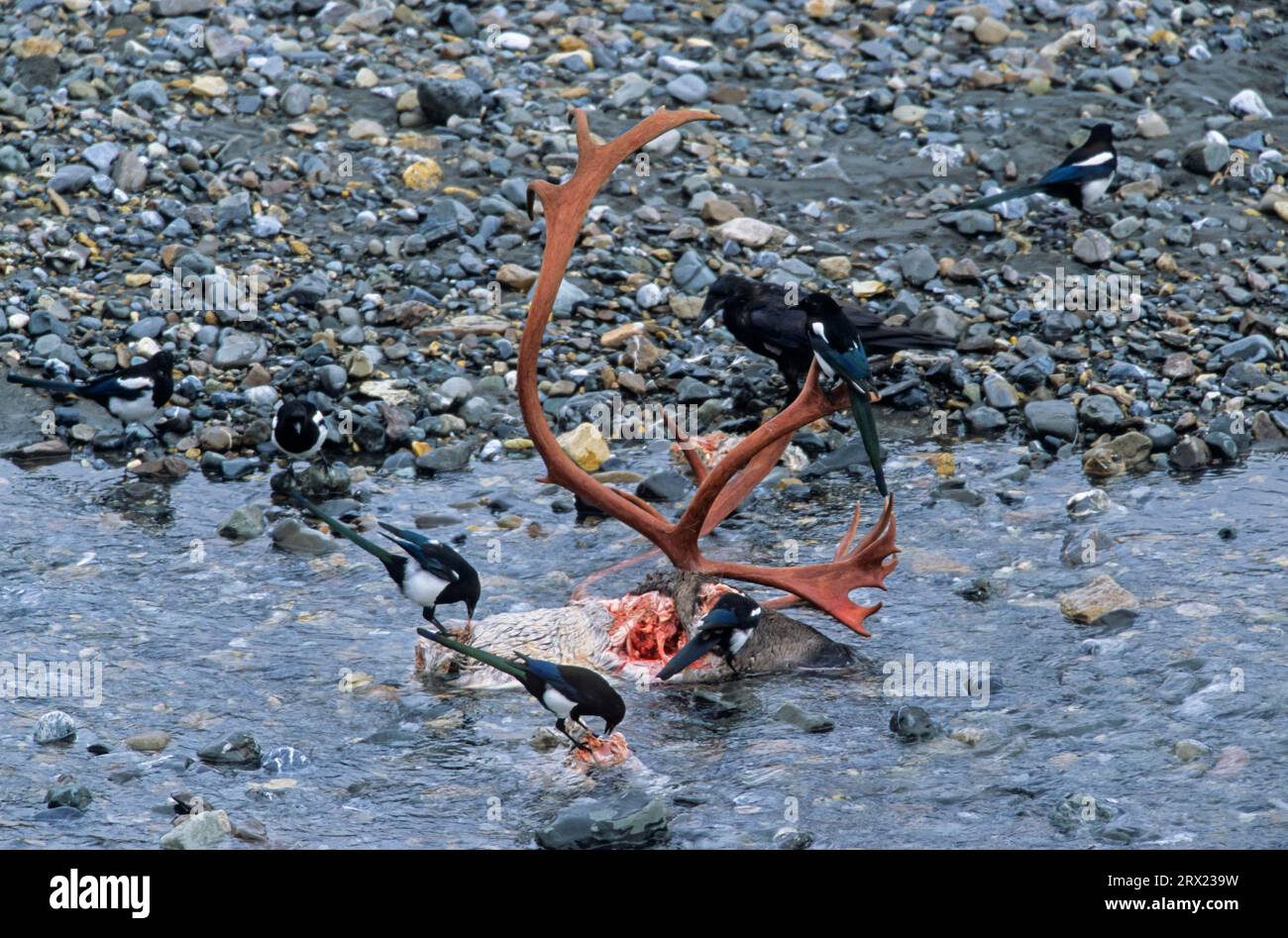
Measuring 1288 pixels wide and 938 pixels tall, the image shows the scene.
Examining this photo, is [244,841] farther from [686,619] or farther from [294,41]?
[294,41]

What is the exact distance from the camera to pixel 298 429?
30.7 ft

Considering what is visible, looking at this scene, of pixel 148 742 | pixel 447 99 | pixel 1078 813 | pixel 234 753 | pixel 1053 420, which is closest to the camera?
pixel 1078 813

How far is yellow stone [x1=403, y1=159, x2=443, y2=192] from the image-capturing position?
39.7ft

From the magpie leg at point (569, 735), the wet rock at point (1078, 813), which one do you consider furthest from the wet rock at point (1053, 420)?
the magpie leg at point (569, 735)

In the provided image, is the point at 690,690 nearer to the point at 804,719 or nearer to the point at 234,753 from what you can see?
the point at 804,719

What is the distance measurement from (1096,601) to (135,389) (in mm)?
5633

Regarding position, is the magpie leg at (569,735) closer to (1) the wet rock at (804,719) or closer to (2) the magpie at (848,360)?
(1) the wet rock at (804,719)

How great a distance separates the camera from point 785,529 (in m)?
9.08

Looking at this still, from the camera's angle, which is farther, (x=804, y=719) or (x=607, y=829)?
(x=804, y=719)

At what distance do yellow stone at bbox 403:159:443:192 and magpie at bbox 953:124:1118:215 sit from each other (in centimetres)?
386

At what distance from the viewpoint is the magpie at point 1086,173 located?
37.9 feet

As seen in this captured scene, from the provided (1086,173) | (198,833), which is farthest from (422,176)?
(198,833)

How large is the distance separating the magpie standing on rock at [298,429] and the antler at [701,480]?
7.75 feet

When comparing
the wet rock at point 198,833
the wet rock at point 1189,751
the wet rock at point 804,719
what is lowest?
the wet rock at point 804,719
